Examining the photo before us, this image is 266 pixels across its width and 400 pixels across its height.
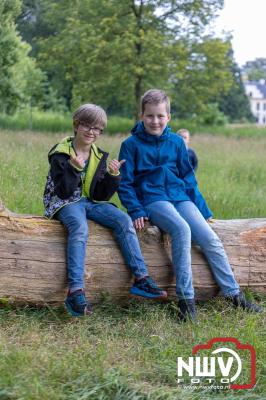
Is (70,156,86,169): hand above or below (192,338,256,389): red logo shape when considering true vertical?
above

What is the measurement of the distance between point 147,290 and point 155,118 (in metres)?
1.41

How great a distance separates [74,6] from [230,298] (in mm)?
16915

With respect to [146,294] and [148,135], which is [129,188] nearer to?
[148,135]

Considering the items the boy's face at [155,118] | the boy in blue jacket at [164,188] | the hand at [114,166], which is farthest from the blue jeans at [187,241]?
the boy's face at [155,118]

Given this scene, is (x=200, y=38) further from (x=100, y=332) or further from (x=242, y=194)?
(x=100, y=332)

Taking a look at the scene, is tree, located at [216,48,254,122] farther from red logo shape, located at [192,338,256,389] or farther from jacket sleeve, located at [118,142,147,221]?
red logo shape, located at [192,338,256,389]

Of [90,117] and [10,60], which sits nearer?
[90,117]

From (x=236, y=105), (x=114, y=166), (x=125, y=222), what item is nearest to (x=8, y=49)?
(x=114, y=166)

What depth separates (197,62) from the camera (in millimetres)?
18609

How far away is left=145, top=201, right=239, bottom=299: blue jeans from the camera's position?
15.0ft

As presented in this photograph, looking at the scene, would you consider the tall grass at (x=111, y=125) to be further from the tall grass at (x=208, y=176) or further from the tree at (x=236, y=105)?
the tree at (x=236, y=105)

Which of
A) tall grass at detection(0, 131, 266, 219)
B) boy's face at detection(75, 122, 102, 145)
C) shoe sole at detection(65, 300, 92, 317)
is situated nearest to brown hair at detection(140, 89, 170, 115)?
boy's face at detection(75, 122, 102, 145)

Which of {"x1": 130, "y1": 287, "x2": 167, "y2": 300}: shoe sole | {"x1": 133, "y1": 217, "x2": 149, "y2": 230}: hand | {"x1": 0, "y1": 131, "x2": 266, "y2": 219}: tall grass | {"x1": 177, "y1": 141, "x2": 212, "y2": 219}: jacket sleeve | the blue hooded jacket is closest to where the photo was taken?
{"x1": 130, "y1": 287, "x2": 167, "y2": 300}: shoe sole

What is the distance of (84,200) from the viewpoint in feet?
15.3
